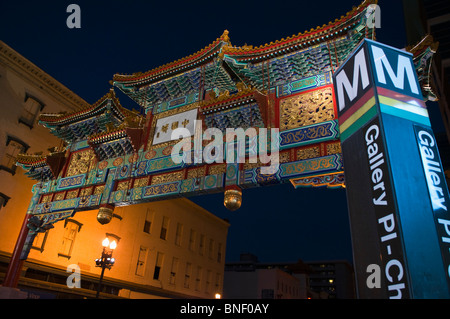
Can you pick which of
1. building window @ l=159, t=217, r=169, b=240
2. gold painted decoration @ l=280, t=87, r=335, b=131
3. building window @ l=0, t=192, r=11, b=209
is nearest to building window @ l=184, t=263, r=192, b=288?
building window @ l=159, t=217, r=169, b=240

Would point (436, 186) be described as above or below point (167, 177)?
below

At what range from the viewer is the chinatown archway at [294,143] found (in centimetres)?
453

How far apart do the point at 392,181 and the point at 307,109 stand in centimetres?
559

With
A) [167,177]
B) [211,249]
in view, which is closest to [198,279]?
[211,249]

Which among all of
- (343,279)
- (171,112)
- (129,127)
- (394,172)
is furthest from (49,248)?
(343,279)

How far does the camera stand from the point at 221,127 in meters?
11.3

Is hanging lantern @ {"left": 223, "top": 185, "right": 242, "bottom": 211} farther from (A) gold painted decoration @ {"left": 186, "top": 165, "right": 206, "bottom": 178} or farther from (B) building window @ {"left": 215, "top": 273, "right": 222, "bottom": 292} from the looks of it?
(B) building window @ {"left": 215, "top": 273, "right": 222, "bottom": 292}

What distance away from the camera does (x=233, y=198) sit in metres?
9.61

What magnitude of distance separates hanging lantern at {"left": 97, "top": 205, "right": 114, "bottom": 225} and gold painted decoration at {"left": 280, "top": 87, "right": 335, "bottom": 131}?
697 centimetres

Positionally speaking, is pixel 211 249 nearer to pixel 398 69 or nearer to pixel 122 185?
pixel 122 185

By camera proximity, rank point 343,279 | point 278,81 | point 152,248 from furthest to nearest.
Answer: point 343,279, point 152,248, point 278,81

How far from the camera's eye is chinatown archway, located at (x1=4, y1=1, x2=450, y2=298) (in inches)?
178
